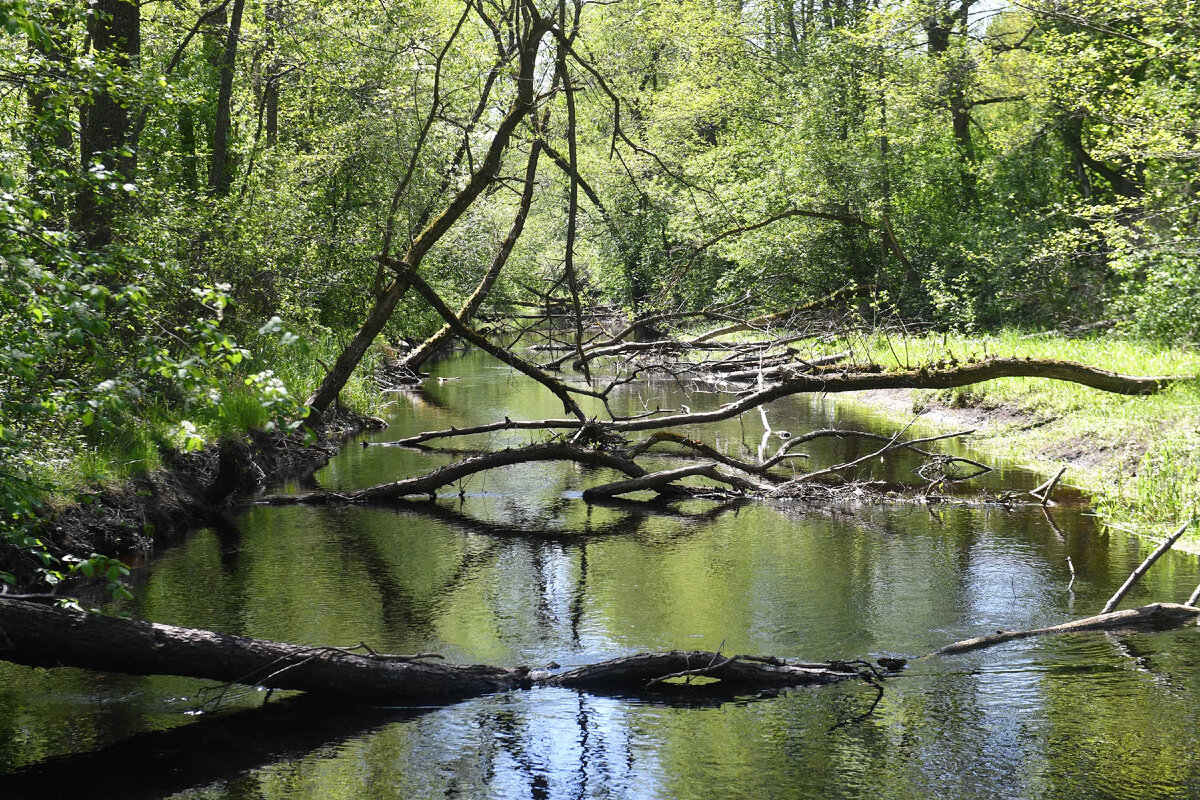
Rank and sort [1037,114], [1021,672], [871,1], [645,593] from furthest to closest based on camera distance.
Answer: [871,1] < [1037,114] < [645,593] < [1021,672]

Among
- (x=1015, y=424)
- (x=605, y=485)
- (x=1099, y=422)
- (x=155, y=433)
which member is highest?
(x=155, y=433)

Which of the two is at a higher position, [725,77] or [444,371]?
[725,77]

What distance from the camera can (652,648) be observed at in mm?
8086

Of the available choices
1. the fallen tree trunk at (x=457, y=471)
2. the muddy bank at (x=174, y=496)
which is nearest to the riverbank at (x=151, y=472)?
the muddy bank at (x=174, y=496)

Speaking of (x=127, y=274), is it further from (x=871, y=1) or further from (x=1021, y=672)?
(x=871, y=1)

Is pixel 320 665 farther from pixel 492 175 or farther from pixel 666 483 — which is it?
pixel 492 175

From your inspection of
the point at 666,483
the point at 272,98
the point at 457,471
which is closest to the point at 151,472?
the point at 457,471

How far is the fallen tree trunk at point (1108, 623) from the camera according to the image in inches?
300

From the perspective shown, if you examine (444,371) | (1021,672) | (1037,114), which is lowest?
(1021,672)

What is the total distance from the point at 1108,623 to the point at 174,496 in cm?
1013

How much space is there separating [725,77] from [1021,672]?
29.8 m

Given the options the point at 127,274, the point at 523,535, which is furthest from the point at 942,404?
the point at 127,274

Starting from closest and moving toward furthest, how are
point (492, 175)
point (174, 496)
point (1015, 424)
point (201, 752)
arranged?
point (201, 752)
point (174, 496)
point (492, 175)
point (1015, 424)

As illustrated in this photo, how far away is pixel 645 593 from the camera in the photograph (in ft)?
31.4
